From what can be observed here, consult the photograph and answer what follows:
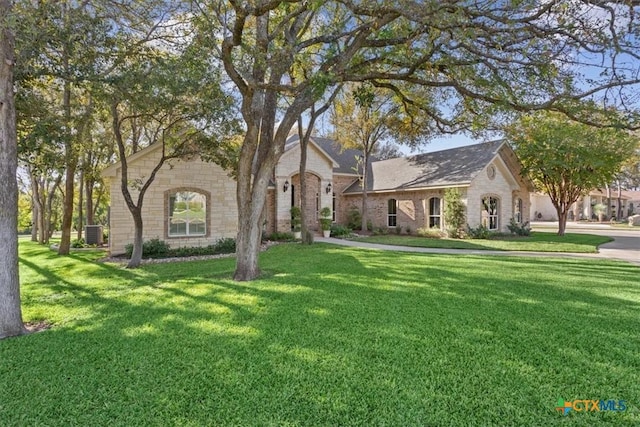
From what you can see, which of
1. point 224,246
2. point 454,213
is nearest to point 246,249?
point 224,246

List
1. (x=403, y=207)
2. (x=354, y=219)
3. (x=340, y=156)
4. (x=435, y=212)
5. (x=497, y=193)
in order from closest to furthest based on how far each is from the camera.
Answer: (x=497, y=193) < (x=435, y=212) < (x=403, y=207) < (x=354, y=219) < (x=340, y=156)

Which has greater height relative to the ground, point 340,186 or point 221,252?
point 340,186

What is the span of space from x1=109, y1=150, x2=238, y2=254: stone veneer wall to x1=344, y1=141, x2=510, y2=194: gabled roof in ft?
36.4

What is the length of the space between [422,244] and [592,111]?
9.63 m

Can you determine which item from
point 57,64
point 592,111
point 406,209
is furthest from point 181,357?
point 406,209

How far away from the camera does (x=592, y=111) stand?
6441 millimetres

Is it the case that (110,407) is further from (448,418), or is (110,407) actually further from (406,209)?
(406,209)

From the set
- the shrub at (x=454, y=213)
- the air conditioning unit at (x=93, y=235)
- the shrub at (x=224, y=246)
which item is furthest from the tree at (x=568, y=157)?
the air conditioning unit at (x=93, y=235)

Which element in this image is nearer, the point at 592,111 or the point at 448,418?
the point at 448,418

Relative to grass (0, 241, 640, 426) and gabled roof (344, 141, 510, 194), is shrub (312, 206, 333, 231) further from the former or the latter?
grass (0, 241, 640, 426)

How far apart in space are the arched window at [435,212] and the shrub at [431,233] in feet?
1.47

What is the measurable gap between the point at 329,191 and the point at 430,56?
1409cm

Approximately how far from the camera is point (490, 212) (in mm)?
19266

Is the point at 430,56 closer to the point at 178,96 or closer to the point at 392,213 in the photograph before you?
the point at 178,96
